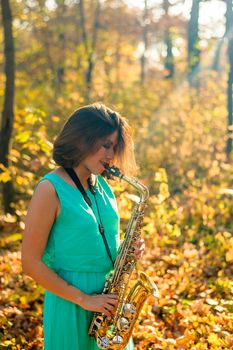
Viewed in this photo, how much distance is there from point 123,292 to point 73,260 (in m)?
0.43

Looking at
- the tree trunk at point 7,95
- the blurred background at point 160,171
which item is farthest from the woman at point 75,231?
the tree trunk at point 7,95

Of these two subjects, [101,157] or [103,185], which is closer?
[101,157]

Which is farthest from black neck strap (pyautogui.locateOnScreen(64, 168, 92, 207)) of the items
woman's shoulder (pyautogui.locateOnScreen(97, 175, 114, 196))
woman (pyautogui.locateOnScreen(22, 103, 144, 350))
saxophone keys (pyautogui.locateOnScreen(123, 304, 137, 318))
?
saxophone keys (pyautogui.locateOnScreen(123, 304, 137, 318))

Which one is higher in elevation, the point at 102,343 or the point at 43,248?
the point at 43,248

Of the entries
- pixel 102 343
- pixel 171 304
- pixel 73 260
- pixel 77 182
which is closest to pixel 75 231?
pixel 73 260

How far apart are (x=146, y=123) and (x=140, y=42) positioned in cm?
1639

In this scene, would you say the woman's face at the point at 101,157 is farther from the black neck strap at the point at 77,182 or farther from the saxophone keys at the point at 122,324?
the saxophone keys at the point at 122,324

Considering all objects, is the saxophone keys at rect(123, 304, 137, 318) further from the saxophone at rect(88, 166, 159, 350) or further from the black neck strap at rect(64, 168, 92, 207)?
the black neck strap at rect(64, 168, 92, 207)

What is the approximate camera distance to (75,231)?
2.66 meters

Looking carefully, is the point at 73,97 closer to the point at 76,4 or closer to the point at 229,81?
the point at 229,81

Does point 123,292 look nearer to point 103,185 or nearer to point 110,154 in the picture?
point 103,185

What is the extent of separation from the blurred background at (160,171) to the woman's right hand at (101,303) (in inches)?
75.3

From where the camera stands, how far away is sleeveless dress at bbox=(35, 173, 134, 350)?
2.65m

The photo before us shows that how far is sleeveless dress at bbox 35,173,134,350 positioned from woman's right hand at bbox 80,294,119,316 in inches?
3.9
